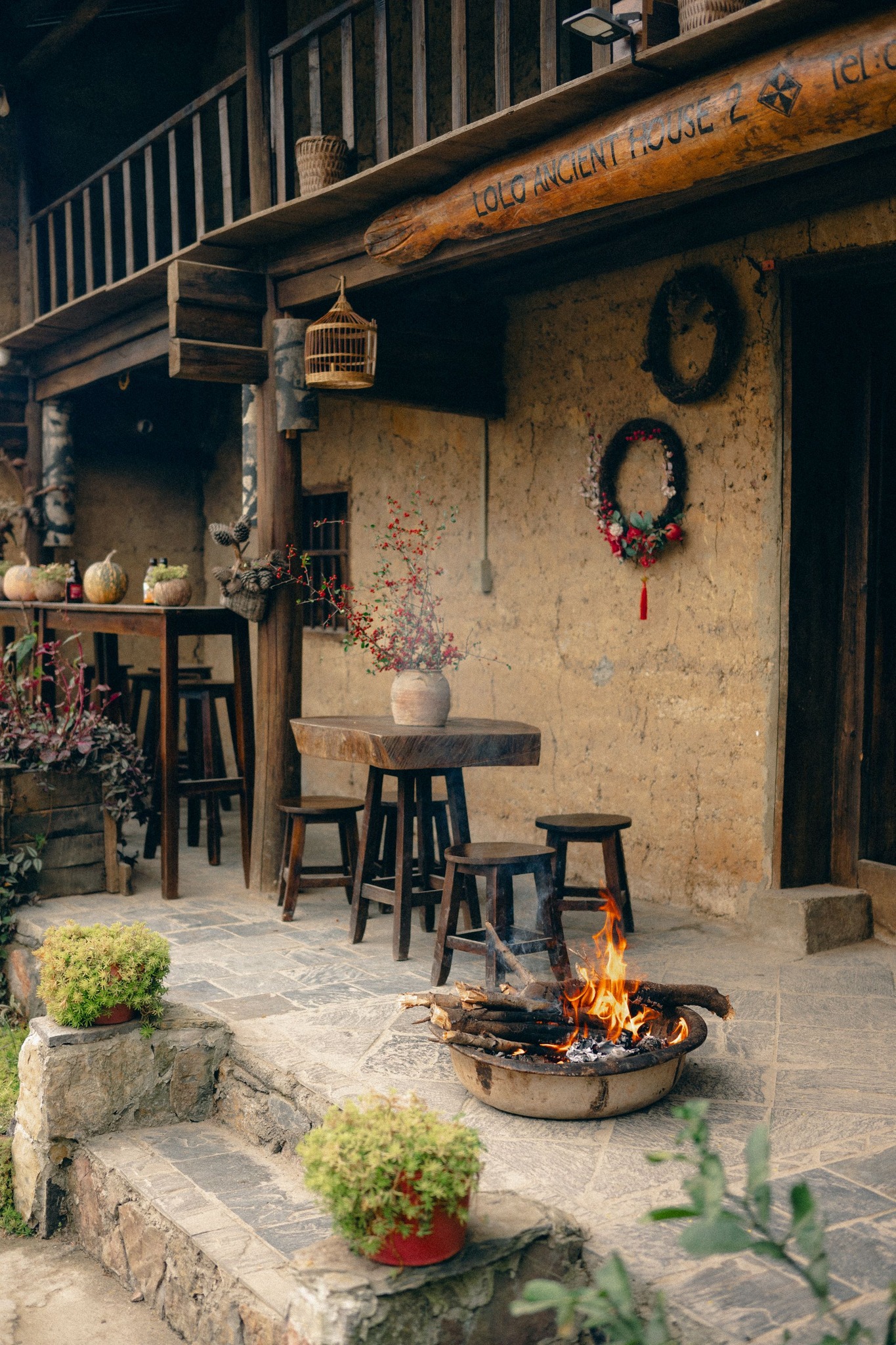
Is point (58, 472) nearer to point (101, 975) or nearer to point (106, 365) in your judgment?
point (106, 365)

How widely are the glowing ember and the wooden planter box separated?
11.9 ft

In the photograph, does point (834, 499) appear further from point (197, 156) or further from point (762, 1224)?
point (762, 1224)

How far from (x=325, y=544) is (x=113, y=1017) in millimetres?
5757

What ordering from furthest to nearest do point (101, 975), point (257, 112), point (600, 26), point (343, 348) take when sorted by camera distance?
point (257, 112)
point (343, 348)
point (101, 975)
point (600, 26)

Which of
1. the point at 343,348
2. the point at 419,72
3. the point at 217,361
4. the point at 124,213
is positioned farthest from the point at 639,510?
the point at 124,213

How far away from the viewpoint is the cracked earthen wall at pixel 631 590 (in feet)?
19.1

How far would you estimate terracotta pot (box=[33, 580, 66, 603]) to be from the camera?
8.23 metres

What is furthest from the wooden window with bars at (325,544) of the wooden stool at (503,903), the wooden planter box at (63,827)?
the wooden stool at (503,903)

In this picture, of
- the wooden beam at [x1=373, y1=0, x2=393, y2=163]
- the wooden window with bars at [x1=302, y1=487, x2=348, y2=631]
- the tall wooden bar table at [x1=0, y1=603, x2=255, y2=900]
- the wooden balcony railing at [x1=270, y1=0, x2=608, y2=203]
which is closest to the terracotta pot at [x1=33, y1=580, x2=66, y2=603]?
the tall wooden bar table at [x1=0, y1=603, x2=255, y2=900]

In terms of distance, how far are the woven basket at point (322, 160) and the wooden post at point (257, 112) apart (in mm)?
669

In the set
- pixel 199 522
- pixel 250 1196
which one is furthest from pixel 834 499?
pixel 199 522

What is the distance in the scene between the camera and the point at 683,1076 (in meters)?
4.05

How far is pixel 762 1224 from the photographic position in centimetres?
174

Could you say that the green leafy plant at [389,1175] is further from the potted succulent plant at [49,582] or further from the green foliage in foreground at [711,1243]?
the potted succulent plant at [49,582]
